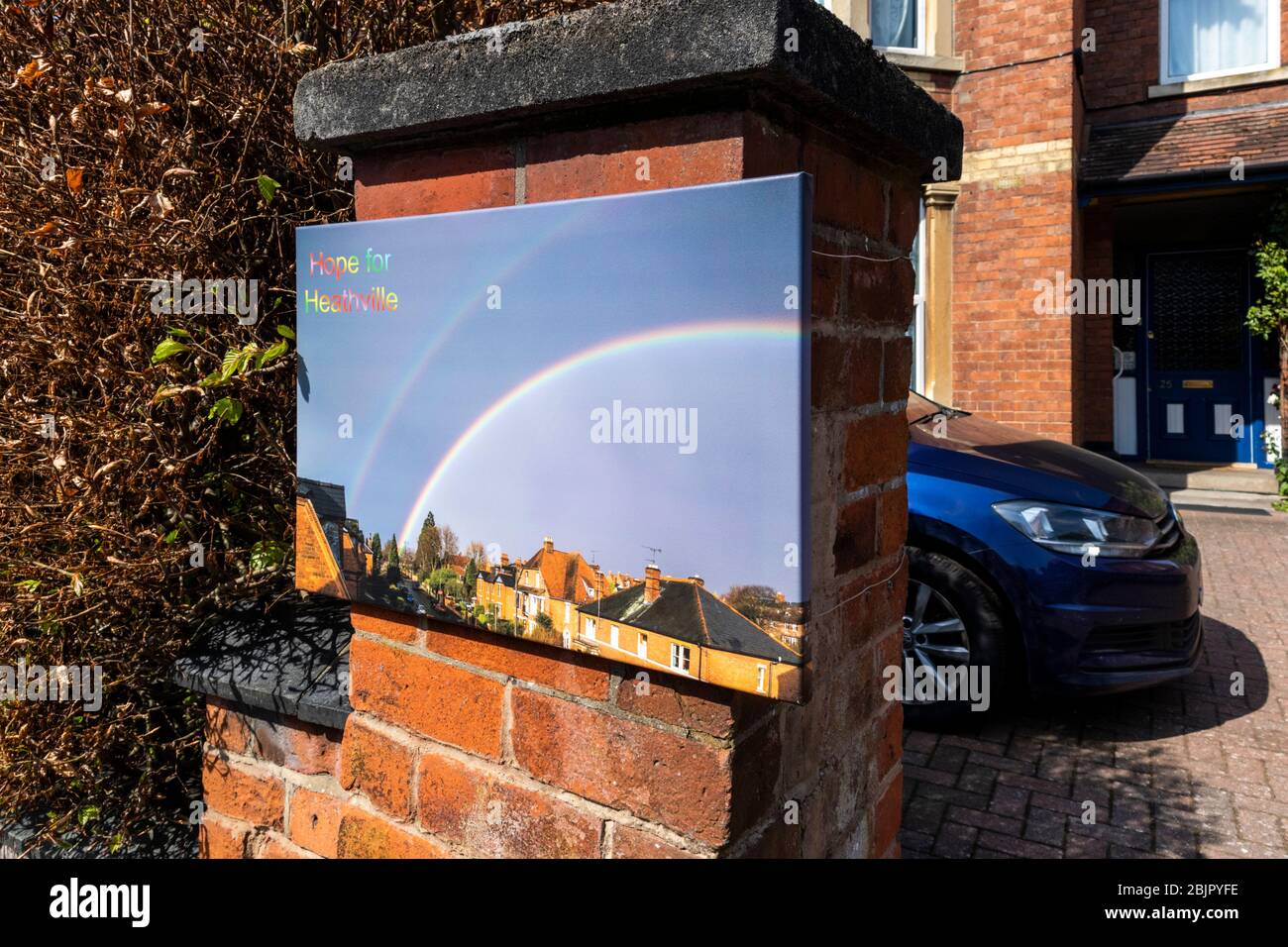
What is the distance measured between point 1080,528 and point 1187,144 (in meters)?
8.47

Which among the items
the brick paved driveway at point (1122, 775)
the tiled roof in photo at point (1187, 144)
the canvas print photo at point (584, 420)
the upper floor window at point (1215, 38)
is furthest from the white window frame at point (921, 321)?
the canvas print photo at point (584, 420)

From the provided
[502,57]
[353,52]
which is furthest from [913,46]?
[502,57]

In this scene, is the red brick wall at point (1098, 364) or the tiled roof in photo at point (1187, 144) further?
the red brick wall at point (1098, 364)

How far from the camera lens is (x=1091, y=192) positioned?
10.2 m

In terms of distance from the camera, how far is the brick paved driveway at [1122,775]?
3199 mm

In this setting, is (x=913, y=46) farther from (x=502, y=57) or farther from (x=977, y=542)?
(x=502, y=57)

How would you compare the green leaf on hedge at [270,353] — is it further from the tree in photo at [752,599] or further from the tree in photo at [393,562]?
the tree in photo at [752,599]

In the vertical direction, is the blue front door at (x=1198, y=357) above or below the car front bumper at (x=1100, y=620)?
above

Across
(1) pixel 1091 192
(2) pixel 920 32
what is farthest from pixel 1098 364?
(2) pixel 920 32

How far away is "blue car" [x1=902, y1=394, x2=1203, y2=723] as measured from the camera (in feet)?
12.7

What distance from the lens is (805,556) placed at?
109 cm

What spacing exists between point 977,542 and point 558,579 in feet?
10.3

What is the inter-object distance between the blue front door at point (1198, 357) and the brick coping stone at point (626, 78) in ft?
40.7

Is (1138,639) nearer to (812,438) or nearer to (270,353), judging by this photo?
(812,438)
